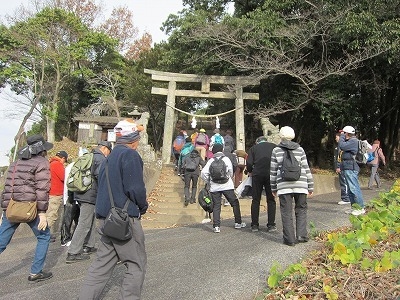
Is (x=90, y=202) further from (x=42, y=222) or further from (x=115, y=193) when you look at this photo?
(x=115, y=193)

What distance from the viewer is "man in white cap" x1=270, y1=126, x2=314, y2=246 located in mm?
5395

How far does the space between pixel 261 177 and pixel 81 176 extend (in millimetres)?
2864

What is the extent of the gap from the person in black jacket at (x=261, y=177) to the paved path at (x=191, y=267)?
27cm

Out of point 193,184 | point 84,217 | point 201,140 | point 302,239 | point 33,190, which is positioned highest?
point 201,140

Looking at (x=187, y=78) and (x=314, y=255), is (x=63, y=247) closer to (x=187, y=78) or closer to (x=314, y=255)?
(x=314, y=255)

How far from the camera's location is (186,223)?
9.30 metres

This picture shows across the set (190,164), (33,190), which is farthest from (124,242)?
(190,164)

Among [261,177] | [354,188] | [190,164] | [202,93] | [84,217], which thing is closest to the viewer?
[84,217]

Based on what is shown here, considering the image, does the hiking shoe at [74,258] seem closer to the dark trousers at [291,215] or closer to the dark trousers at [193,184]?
the dark trousers at [291,215]

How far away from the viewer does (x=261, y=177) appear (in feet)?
21.5

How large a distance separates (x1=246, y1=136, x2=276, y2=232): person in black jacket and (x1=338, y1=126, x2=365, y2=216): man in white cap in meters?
1.74

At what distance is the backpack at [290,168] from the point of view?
535 centimetres

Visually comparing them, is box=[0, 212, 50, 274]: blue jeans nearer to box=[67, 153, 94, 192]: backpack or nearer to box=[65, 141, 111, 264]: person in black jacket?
box=[65, 141, 111, 264]: person in black jacket

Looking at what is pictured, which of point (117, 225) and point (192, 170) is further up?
point (192, 170)
